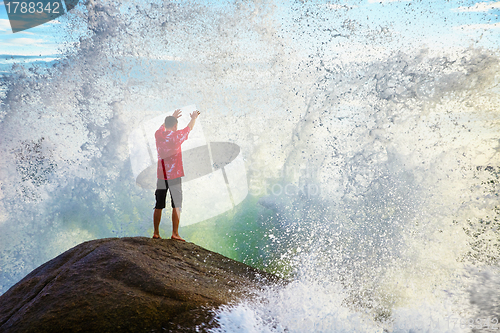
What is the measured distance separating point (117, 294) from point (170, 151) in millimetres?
2120

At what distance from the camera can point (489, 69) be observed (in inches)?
215

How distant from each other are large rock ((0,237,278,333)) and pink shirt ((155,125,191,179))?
1.04m

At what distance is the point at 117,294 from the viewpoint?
2.68 meters

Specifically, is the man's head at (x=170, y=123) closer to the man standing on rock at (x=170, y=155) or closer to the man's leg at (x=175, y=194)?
the man standing on rock at (x=170, y=155)

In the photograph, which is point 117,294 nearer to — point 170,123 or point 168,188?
point 168,188

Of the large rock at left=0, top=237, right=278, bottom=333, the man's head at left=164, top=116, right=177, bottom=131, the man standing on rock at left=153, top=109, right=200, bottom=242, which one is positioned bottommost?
the large rock at left=0, top=237, right=278, bottom=333

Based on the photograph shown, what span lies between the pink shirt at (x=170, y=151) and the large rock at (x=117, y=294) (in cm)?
104

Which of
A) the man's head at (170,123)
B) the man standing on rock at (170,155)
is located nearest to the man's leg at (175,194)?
the man standing on rock at (170,155)

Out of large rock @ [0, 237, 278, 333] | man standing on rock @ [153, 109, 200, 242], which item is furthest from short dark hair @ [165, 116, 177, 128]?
large rock @ [0, 237, 278, 333]

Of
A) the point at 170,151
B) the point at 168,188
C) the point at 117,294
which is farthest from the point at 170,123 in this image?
the point at 117,294

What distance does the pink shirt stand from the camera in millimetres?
4363

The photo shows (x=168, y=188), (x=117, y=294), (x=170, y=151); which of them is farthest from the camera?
(x=168, y=188)

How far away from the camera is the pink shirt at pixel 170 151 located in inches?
172

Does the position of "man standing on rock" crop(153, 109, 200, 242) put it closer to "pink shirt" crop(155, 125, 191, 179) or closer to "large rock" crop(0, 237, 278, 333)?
"pink shirt" crop(155, 125, 191, 179)
